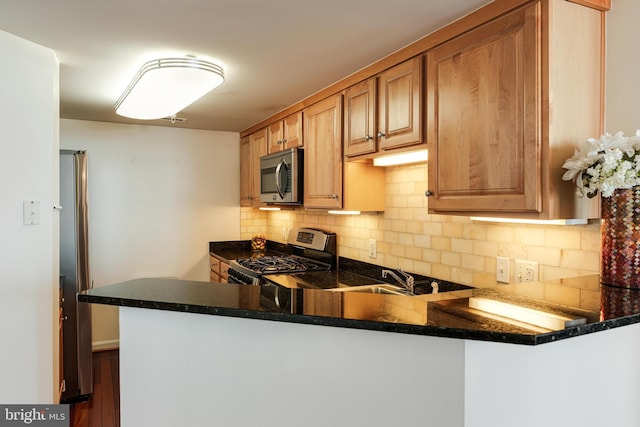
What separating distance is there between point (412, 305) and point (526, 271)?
0.92 metres

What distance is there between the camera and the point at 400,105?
2.12 meters

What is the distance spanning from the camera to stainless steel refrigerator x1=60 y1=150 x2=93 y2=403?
10.1ft

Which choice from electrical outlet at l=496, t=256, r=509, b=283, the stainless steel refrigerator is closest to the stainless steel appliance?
the stainless steel refrigerator

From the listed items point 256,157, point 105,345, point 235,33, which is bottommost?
point 105,345

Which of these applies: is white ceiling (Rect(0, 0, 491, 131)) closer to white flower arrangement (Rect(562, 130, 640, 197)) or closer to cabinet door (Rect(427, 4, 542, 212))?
cabinet door (Rect(427, 4, 542, 212))

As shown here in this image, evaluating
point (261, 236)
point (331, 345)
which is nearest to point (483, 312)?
point (331, 345)

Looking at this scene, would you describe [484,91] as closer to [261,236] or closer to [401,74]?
[401,74]

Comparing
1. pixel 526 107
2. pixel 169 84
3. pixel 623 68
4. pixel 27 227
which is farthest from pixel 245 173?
pixel 623 68

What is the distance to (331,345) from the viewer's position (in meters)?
1.20

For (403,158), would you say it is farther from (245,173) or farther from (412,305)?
(245,173)

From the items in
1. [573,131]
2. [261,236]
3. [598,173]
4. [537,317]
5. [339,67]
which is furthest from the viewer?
[261,236]

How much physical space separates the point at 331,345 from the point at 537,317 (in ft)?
1.80

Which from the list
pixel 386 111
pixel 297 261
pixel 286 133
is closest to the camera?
pixel 386 111

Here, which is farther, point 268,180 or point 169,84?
point 268,180
